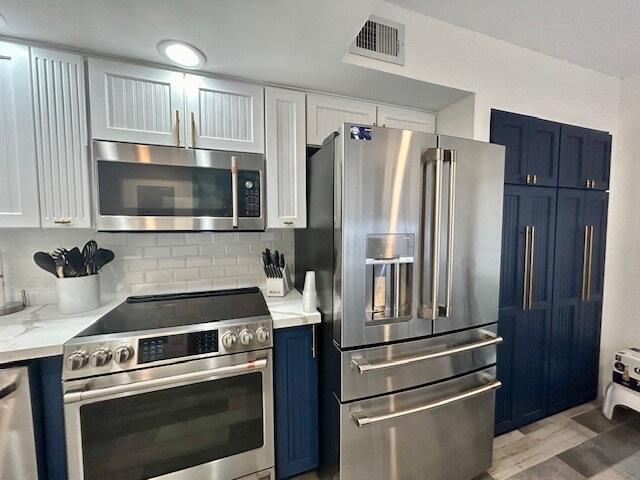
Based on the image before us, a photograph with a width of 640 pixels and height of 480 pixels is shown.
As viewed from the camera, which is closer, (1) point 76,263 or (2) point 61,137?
(2) point 61,137

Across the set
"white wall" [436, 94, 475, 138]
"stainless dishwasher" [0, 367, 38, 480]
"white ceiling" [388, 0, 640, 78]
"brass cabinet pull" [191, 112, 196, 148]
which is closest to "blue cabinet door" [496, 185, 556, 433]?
"white wall" [436, 94, 475, 138]

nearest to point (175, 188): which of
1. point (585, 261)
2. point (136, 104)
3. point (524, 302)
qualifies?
point (136, 104)

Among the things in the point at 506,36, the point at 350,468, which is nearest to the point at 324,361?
the point at 350,468

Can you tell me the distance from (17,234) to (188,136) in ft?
3.68

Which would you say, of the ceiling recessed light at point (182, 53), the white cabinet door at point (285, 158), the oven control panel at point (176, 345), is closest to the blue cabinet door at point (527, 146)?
the white cabinet door at point (285, 158)

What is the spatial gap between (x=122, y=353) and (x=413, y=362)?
4.24 ft

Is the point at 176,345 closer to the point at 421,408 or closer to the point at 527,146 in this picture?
the point at 421,408

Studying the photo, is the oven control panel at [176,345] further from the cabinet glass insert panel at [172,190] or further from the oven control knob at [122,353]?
the cabinet glass insert panel at [172,190]

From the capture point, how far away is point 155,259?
68.9 inches

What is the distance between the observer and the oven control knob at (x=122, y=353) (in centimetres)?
110

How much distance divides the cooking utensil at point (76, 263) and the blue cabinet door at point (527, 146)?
101 inches

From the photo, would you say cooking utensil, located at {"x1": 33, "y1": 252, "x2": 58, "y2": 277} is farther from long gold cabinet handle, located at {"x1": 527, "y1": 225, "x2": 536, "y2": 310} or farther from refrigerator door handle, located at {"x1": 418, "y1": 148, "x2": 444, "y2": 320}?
long gold cabinet handle, located at {"x1": 527, "y1": 225, "x2": 536, "y2": 310}

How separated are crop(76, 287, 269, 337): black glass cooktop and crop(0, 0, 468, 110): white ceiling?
1312 mm

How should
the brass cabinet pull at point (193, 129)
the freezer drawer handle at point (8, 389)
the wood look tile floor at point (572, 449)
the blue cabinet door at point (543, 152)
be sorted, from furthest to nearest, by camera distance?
the blue cabinet door at point (543, 152), the wood look tile floor at point (572, 449), the brass cabinet pull at point (193, 129), the freezer drawer handle at point (8, 389)
